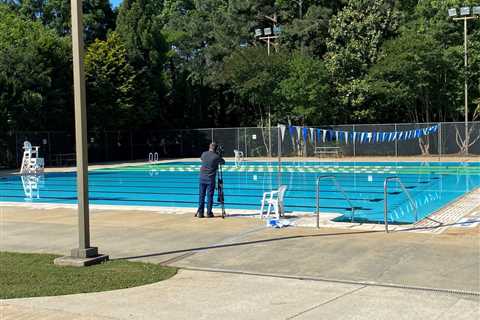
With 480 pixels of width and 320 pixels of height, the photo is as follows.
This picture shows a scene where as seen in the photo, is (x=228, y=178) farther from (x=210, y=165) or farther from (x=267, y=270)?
(x=267, y=270)

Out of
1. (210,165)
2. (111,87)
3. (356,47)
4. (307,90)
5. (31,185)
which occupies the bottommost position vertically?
(31,185)

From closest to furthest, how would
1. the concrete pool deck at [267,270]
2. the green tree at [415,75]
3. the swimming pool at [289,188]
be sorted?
the concrete pool deck at [267,270] → the swimming pool at [289,188] → the green tree at [415,75]

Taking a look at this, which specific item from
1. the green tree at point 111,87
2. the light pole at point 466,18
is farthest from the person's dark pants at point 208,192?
the green tree at point 111,87

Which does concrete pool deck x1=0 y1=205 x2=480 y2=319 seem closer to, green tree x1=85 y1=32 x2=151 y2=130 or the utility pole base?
the utility pole base

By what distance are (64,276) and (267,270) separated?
2.51 m

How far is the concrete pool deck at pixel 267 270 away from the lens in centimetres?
550

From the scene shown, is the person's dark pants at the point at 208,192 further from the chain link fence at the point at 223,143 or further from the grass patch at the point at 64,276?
the chain link fence at the point at 223,143

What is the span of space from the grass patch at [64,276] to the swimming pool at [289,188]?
5.97 meters

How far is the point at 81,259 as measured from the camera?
25.5 feet

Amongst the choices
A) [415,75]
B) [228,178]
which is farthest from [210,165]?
[415,75]

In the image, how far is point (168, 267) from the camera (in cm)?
762

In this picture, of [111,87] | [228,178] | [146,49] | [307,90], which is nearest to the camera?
[228,178]

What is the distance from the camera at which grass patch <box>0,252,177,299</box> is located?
632 cm

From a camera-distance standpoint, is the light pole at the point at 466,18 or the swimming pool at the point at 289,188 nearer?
the swimming pool at the point at 289,188
